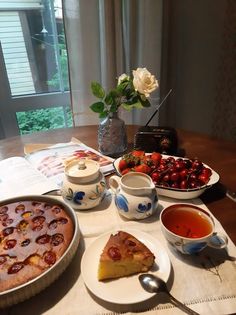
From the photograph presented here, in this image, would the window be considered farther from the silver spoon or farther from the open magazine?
the silver spoon

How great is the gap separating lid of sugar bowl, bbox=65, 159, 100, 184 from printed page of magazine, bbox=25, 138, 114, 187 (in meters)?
0.15

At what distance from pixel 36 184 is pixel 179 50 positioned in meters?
1.63

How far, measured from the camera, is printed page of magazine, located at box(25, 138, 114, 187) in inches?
39.3

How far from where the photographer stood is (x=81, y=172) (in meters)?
0.78

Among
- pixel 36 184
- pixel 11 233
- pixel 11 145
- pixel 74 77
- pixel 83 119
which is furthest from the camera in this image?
pixel 83 119

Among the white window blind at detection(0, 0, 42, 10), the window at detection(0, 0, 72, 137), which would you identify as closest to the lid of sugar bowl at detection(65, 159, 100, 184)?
the window at detection(0, 0, 72, 137)

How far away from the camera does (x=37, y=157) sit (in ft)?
3.62

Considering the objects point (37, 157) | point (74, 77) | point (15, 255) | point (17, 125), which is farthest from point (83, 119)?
point (15, 255)

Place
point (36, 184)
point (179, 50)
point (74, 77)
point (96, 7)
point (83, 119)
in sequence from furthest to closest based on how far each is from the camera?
point (179, 50) → point (83, 119) → point (74, 77) → point (96, 7) → point (36, 184)

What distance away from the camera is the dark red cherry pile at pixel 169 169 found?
84cm

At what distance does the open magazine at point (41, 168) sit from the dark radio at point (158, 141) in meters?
0.15

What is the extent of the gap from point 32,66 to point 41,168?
118cm

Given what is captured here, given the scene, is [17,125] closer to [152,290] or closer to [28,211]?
[28,211]

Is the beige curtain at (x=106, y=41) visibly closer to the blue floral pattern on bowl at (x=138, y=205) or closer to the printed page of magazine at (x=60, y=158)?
the printed page of magazine at (x=60, y=158)
